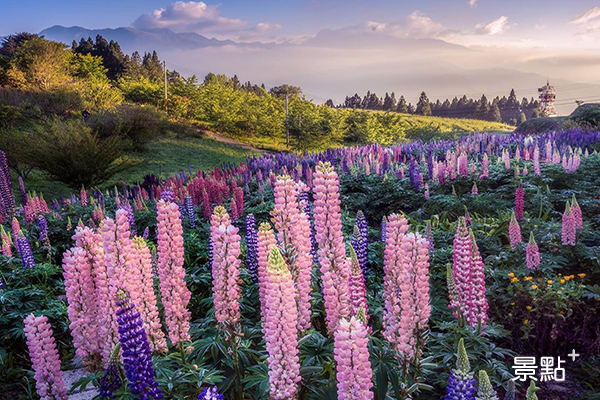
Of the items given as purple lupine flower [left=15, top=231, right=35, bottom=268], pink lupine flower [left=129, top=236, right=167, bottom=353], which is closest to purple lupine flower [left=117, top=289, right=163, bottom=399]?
pink lupine flower [left=129, top=236, right=167, bottom=353]

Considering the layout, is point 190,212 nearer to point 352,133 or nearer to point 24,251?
point 24,251

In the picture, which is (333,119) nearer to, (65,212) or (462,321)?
(65,212)

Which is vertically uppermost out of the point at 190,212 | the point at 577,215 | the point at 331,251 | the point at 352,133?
the point at 352,133

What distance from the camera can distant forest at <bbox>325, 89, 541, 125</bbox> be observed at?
286 feet

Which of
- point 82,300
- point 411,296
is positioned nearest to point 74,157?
point 82,300

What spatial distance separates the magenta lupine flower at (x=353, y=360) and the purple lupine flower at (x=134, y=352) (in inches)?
48.9

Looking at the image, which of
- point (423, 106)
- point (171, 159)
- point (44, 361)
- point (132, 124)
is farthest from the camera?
point (423, 106)

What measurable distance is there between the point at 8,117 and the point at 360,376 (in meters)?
36.6

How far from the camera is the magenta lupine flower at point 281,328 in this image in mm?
2422

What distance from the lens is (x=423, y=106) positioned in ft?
285

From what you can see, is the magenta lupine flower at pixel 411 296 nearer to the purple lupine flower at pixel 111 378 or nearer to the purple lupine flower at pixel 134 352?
the purple lupine flower at pixel 134 352

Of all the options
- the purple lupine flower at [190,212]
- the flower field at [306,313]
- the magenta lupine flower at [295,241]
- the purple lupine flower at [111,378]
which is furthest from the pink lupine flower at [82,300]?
the purple lupine flower at [190,212]

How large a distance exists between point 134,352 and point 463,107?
326ft

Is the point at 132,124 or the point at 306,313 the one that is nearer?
the point at 306,313
